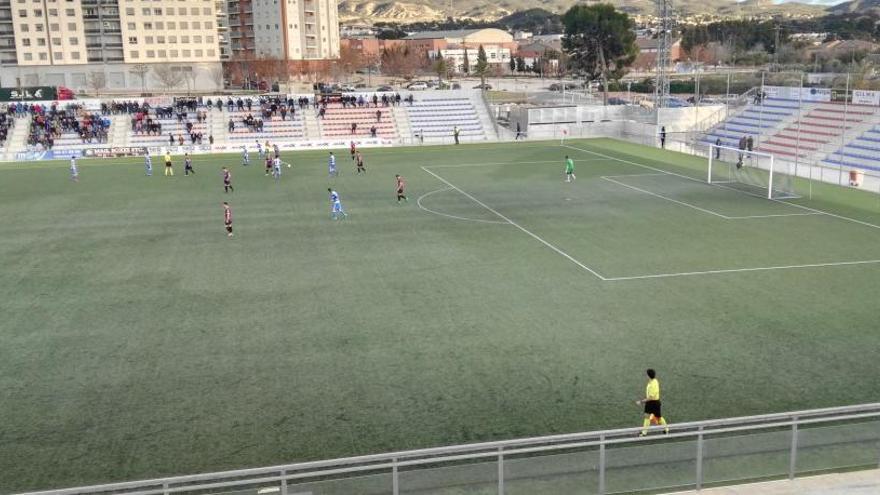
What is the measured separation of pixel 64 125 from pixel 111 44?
220 feet

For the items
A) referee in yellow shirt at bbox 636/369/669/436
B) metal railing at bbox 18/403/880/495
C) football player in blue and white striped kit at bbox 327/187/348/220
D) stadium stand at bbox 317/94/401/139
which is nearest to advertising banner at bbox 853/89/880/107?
stadium stand at bbox 317/94/401/139

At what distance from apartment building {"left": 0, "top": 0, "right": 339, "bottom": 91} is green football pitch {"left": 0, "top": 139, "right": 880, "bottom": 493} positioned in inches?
3633

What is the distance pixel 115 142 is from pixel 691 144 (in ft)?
150

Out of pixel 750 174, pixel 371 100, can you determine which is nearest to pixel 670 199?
pixel 750 174

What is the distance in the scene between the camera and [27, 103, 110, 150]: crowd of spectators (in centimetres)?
6022

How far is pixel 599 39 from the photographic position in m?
91.0

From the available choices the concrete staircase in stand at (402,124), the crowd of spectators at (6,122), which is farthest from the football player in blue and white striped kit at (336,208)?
the crowd of spectators at (6,122)

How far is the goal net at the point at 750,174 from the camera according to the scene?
125 feet

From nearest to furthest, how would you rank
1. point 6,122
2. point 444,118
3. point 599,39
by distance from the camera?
1. point 6,122
2. point 444,118
3. point 599,39

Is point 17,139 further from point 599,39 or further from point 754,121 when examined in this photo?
point 599,39

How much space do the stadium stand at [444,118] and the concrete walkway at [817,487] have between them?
5647cm

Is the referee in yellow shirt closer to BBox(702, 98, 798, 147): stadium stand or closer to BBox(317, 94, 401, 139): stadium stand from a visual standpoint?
BBox(702, 98, 798, 147): stadium stand

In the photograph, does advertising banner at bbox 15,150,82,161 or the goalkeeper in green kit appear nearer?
the goalkeeper in green kit

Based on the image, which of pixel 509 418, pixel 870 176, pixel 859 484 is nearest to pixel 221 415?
pixel 509 418
